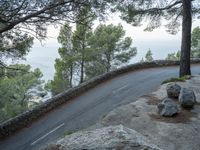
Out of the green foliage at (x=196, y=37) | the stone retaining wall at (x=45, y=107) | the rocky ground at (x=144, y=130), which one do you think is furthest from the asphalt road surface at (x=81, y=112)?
the green foliage at (x=196, y=37)

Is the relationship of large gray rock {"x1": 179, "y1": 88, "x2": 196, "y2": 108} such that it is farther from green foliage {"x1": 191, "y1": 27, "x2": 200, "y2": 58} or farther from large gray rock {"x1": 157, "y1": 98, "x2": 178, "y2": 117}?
green foliage {"x1": 191, "y1": 27, "x2": 200, "y2": 58}

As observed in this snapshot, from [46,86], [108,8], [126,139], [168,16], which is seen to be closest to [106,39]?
[46,86]

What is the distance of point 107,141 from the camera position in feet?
11.4

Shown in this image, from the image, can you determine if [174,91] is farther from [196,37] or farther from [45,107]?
[196,37]

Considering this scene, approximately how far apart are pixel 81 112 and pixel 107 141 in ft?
35.4

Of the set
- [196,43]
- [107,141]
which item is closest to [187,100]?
[107,141]

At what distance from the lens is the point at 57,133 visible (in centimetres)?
1175

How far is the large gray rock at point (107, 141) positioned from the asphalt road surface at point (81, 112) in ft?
22.9

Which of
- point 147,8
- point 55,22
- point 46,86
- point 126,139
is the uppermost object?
point 147,8

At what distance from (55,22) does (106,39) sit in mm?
22911

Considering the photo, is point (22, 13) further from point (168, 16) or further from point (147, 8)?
point (168, 16)

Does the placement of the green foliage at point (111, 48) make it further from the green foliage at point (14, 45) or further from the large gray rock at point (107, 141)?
the large gray rock at point (107, 141)

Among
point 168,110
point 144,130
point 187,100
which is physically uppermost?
point 187,100

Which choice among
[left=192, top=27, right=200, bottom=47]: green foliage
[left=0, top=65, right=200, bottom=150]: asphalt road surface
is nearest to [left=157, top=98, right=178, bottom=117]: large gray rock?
[left=0, top=65, right=200, bottom=150]: asphalt road surface
